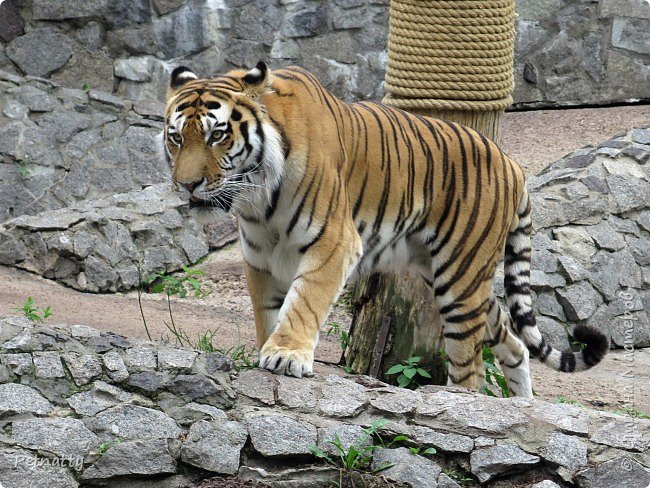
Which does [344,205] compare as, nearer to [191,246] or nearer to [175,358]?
[175,358]

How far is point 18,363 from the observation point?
3850 mm

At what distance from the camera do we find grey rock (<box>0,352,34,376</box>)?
3.83 metres

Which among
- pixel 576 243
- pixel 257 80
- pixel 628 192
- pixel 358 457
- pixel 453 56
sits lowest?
pixel 576 243

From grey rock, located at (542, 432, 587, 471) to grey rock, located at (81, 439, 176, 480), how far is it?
54.8 inches

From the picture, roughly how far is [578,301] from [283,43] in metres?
4.14

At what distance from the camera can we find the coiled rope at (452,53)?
5613mm

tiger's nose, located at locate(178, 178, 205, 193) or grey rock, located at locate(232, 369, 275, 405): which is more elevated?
tiger's nose, located at locate(178, 178, 205, 193)

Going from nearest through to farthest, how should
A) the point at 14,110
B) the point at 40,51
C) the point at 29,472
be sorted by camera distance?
the point at 29,472 → the point at 14,110 → the point at 40,51

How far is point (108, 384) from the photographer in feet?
12.8

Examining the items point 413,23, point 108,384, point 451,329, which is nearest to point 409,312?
point 451,329

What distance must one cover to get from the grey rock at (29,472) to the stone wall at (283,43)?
610 cm

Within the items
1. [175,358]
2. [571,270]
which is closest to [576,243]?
[571,270]

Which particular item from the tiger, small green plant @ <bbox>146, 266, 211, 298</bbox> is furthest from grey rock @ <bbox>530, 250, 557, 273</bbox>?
small green plant @ <bbox>146, 266, 211, 298</bbox>

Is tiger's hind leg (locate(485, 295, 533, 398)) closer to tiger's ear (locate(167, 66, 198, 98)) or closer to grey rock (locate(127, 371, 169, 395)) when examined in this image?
tiger's ear (locate(167, 66, 198, 98))
